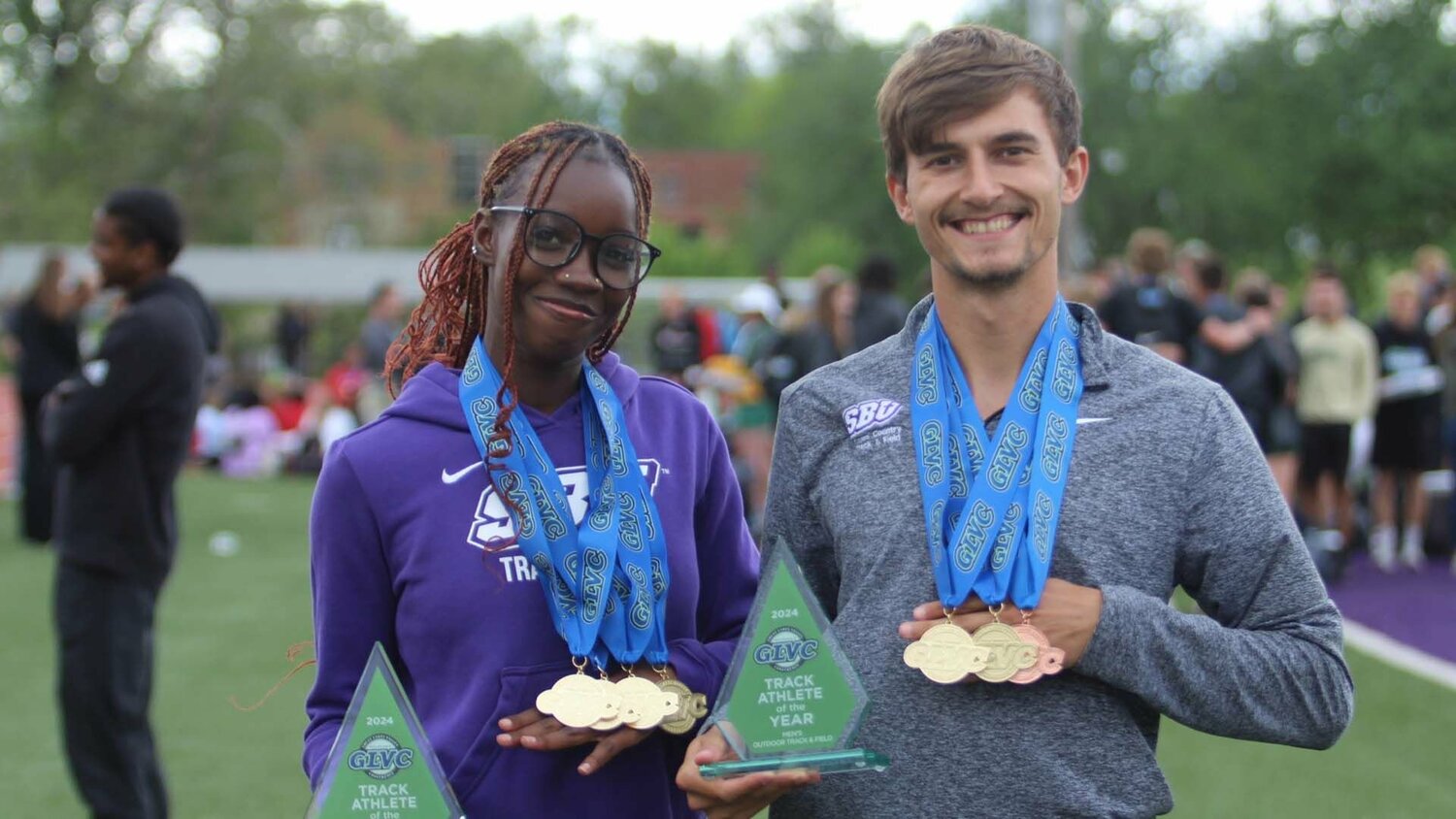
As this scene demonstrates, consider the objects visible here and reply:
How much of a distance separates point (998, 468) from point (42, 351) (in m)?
11.8

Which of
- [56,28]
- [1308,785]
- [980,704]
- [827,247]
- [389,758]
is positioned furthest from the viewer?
[827,247]

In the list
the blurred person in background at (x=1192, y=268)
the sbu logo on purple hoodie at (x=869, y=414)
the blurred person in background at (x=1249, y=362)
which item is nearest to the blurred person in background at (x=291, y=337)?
the blurred person in background at (x=1192, y=268)

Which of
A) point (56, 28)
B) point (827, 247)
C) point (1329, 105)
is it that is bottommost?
point (827, 247)

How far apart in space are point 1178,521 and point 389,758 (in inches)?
47.0

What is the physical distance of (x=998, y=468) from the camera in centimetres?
240

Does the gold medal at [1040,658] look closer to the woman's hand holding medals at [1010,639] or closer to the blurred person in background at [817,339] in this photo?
the woman's hand holding medals at [1010,639]

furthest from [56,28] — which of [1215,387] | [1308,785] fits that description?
[1215,387]

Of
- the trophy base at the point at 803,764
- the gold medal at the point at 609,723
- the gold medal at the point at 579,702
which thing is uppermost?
the gold medal at the point at 579,702

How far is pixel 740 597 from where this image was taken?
2.75 metres

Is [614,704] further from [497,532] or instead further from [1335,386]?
[1335,386]

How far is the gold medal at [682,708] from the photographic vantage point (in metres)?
2.42

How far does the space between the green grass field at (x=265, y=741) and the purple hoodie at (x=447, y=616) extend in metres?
3.78

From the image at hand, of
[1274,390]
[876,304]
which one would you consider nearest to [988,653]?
[876,304]

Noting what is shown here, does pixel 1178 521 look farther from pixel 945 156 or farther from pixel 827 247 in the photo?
pixel 827 247
